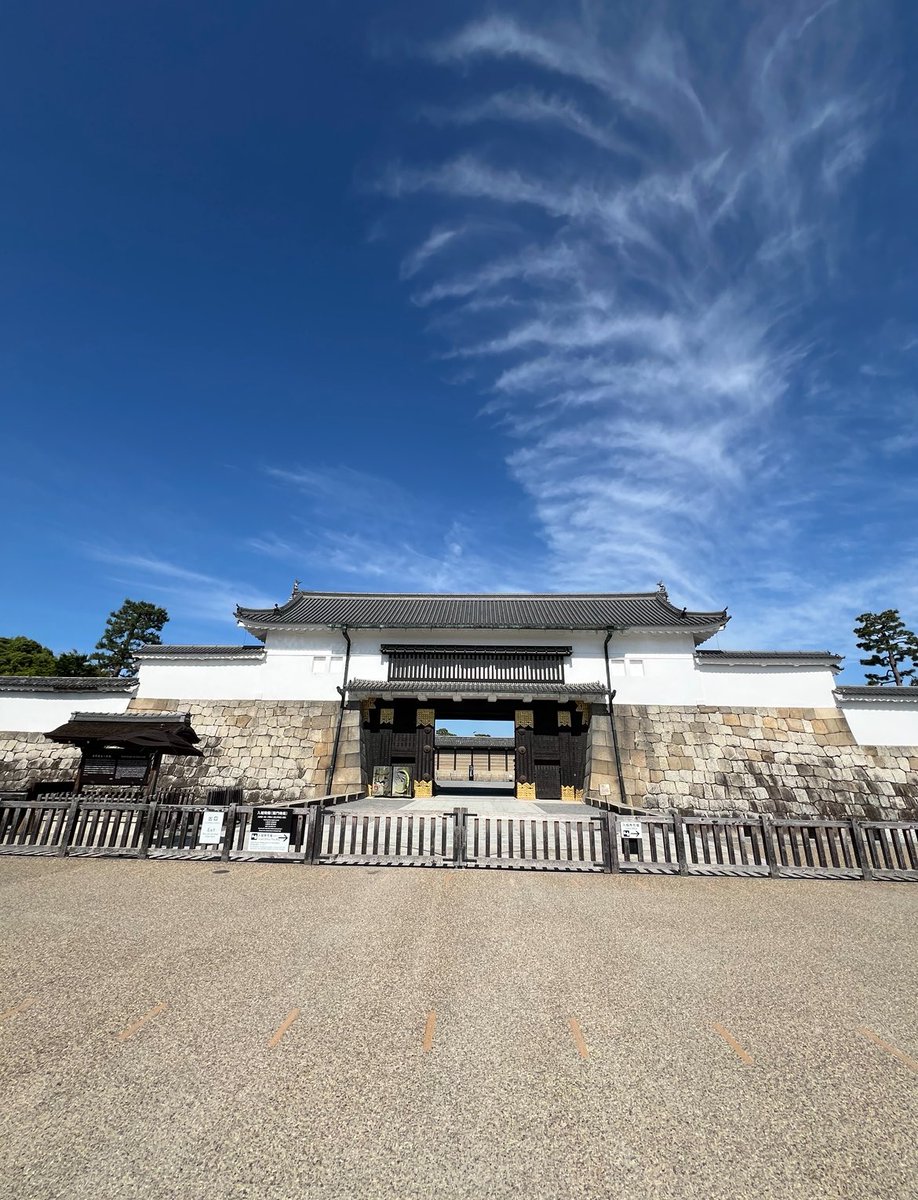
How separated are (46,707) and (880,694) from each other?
102 feet

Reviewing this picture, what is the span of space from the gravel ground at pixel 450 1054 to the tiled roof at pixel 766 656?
1488 cm

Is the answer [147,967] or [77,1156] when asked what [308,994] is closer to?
[147,967]

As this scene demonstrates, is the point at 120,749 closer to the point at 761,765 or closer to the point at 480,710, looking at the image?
the point at 480,710

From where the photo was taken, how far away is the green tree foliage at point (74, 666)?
36375 millimetres

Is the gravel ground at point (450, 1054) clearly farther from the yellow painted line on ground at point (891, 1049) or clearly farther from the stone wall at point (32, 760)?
the stone wall at point (32, 760)

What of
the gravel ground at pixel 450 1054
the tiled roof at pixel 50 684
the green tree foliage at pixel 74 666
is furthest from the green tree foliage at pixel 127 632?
the gravel ground at pixel 450 1054

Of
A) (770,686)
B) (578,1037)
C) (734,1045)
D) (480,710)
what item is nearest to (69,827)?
(578,1037)

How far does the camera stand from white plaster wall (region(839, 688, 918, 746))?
60.6 ft

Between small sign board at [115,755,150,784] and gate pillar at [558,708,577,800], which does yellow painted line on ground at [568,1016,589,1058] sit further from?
gate pillar at [558,708,577,800]

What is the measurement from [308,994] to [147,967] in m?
1.69

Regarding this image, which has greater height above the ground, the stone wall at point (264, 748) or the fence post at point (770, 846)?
the stone wall at point (264, 748)

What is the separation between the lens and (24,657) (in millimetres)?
34219

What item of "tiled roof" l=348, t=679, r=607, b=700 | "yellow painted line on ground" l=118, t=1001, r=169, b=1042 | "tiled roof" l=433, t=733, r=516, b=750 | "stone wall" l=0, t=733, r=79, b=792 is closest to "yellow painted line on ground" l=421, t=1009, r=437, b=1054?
"yellow painted line on ground" l=118, t=1001, r=169, b=1042

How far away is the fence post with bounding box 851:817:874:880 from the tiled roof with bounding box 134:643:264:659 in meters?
20.0
